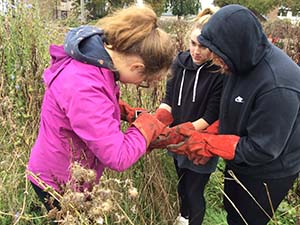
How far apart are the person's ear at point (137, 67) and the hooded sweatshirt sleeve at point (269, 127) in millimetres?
548

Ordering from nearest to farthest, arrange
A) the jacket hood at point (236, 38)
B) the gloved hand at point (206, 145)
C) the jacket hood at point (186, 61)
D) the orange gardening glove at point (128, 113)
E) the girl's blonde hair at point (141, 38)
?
the girl's blonde hair at point (141, 38) < the jacket hood at point (236, 38) < the gloved hand at point (206, 145) < the orange gardening glove at point (128, 113) < the jacket hood at point (186, 61)

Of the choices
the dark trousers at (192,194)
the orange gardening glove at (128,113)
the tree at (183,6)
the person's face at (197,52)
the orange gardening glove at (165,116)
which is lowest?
the tree at (183,6)

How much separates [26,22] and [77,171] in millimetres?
2614

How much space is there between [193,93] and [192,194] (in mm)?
626

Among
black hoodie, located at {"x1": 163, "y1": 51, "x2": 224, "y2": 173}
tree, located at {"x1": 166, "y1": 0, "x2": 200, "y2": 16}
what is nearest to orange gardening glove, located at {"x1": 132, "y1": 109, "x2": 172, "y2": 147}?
black hoodie, located at {"x1": 163, "y1": 51, "x2": 224, "y2": 173}

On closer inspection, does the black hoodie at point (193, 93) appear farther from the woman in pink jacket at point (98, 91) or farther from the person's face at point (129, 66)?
the person's face at point (129, 66)

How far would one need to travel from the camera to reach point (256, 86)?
173 centimetres

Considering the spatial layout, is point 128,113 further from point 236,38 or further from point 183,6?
point 183,6

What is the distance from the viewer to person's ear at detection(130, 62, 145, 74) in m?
1.53

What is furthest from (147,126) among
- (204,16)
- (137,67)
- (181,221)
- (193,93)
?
(181,221)

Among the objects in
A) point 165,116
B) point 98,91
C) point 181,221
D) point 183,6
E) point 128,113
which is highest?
point 98,91

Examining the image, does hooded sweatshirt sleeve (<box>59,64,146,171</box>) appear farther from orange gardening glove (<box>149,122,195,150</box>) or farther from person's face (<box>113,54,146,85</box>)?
orange gardening glove (<box>149,122,195,150</box>)

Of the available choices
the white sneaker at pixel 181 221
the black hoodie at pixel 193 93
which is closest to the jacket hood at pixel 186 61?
the black hoodie at pixel 193 93

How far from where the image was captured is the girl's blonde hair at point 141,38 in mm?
1500
